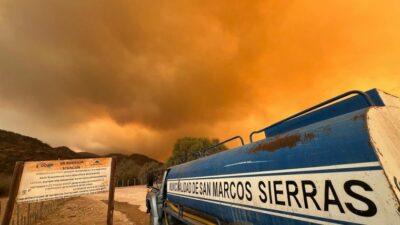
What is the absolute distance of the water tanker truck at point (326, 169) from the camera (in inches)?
64.5

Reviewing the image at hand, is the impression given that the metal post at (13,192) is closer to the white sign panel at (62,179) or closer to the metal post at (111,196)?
the white sign panel at (62,179)

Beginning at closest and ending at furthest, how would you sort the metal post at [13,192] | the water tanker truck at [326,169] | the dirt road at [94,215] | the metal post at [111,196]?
the water tanker truck at [326,169] < the metal post at [13,192] < the metal post at [111,196] < the dirt road at [94,215]

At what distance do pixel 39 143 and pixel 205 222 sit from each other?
157 m

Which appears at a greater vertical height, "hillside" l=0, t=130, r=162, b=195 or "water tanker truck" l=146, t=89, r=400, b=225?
"hillside" l=0, t=130, r=162, b=195

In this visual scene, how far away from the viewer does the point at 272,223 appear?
2.60m

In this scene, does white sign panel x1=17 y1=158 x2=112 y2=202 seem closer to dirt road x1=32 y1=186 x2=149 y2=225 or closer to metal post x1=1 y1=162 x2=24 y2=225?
metal post x1=1 y1=162 x2=24 y2=225

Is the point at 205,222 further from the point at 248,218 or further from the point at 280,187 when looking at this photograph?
the point at 280,187

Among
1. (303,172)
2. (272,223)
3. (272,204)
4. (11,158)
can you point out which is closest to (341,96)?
(303,172)

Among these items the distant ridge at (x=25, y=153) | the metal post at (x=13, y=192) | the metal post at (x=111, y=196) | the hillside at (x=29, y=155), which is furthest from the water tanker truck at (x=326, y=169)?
the distant ridge at (x=25, y=153)

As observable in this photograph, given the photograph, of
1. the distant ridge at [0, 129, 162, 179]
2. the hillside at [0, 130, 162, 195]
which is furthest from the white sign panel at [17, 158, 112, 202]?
the distant ridge at [0, 129, 162, 179]

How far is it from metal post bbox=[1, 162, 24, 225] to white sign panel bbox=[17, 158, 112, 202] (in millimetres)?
103

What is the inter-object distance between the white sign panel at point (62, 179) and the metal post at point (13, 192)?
4.1 inches

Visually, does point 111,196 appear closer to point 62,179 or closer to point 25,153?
point 62,179

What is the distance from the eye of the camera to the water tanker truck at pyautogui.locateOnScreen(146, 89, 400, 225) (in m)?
1.64
